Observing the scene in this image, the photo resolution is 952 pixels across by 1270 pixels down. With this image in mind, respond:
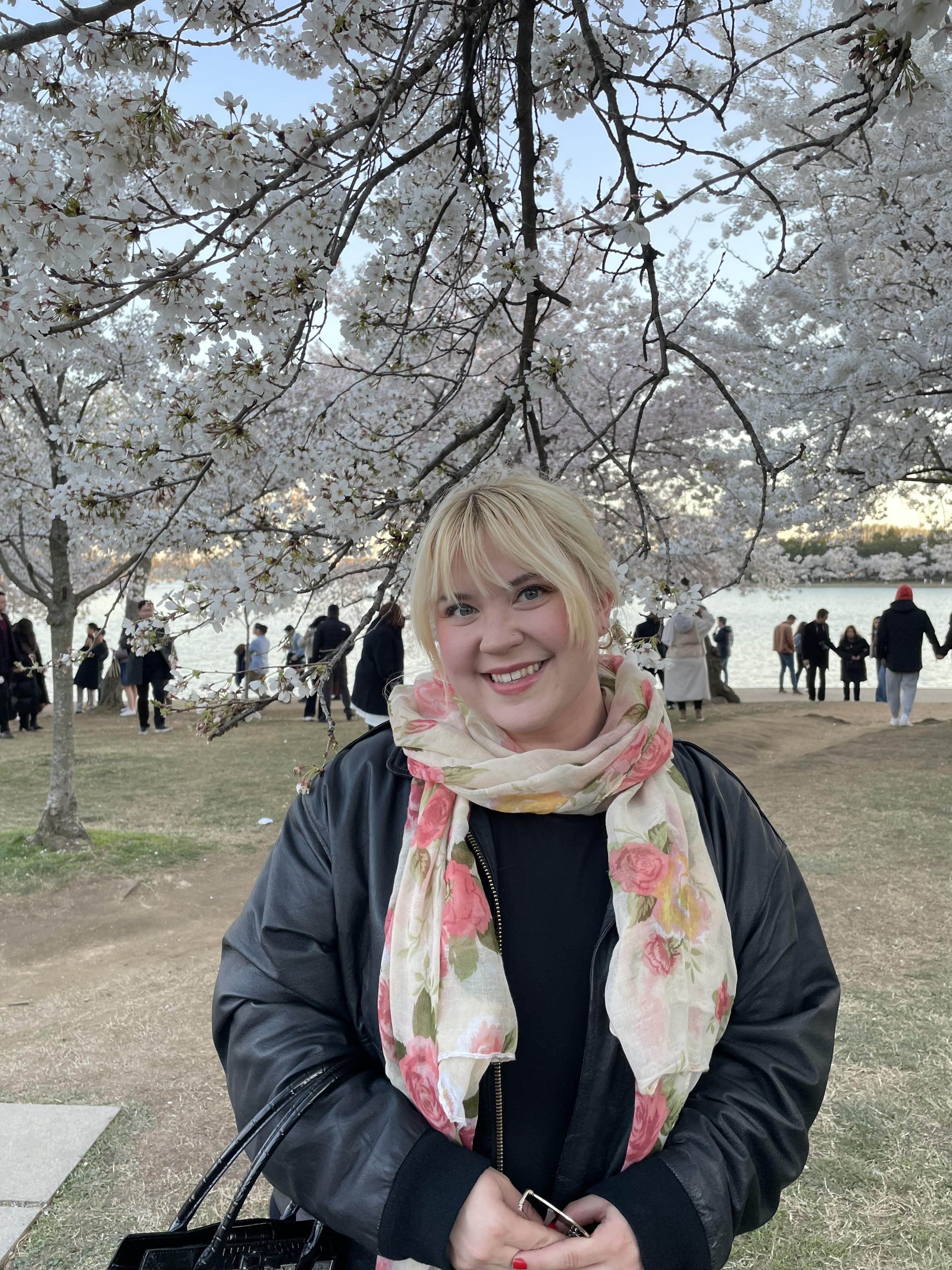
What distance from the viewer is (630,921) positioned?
1.48 m

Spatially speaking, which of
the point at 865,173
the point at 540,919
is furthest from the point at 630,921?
the point at 865,173

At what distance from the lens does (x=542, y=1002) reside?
58.8 inches

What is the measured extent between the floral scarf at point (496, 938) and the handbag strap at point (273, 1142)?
0.08 metres

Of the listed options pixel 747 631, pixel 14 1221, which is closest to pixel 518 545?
pixel 14 1221

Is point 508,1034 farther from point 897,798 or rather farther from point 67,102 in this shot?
point 897,798

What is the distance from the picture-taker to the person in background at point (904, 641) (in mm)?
12727

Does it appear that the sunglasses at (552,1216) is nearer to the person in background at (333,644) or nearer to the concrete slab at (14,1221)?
the concrete slab at (14,1221)

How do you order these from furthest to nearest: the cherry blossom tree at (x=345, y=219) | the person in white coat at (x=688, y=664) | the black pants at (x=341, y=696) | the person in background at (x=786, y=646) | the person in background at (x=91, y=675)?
the person in background at (x=786, y=646)
the person in background at (x=91, y=675)
the black pants at (x=341, y=696)
the person in white coat at (x=688, y=664)
the cherry blossom tree at (x=345, y=219)

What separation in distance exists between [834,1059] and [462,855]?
135 inches

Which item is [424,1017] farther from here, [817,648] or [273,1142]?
[817,648]

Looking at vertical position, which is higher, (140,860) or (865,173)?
(865,173)

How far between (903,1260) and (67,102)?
400 centimetres

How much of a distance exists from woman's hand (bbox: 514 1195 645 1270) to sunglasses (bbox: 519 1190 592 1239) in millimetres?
29

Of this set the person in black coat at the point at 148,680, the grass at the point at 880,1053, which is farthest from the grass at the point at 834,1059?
the person in black coat at the point at 148,680
